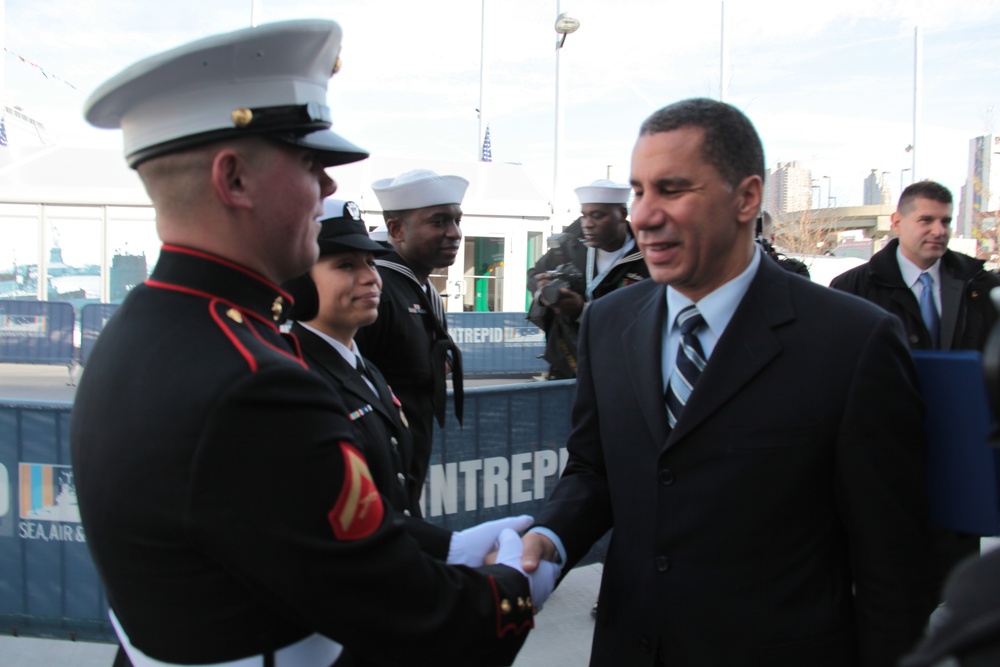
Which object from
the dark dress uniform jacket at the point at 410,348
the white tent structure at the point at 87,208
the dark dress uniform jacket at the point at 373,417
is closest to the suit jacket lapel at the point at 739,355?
the dark dress uniform jacket at the point at 373,417

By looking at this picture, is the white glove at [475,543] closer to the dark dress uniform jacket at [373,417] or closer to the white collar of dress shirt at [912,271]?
the dark dress uniform jacket at [373,417]

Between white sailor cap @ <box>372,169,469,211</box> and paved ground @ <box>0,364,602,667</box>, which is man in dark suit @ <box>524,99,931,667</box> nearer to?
paved ground @ <box>0,364,602,667</box>

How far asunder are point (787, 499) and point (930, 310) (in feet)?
11.4

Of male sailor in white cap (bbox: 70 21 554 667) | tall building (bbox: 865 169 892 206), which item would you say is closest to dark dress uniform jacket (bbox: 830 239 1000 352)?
male sailor in white cap (bbox: 70 21 554 667)

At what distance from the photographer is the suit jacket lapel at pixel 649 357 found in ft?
5.89

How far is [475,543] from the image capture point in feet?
6.11

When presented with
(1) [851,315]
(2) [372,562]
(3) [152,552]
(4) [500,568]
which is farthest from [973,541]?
(3) [152,552]

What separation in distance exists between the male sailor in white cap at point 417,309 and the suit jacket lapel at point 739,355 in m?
1.62

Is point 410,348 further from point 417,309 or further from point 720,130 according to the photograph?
point 720,130

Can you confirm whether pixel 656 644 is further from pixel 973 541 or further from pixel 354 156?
pixel 973 541

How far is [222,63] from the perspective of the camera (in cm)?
135

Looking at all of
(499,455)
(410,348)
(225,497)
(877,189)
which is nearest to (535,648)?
(499,455)

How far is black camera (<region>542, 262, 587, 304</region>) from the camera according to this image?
4891 mm

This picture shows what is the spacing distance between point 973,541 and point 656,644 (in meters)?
2.17
